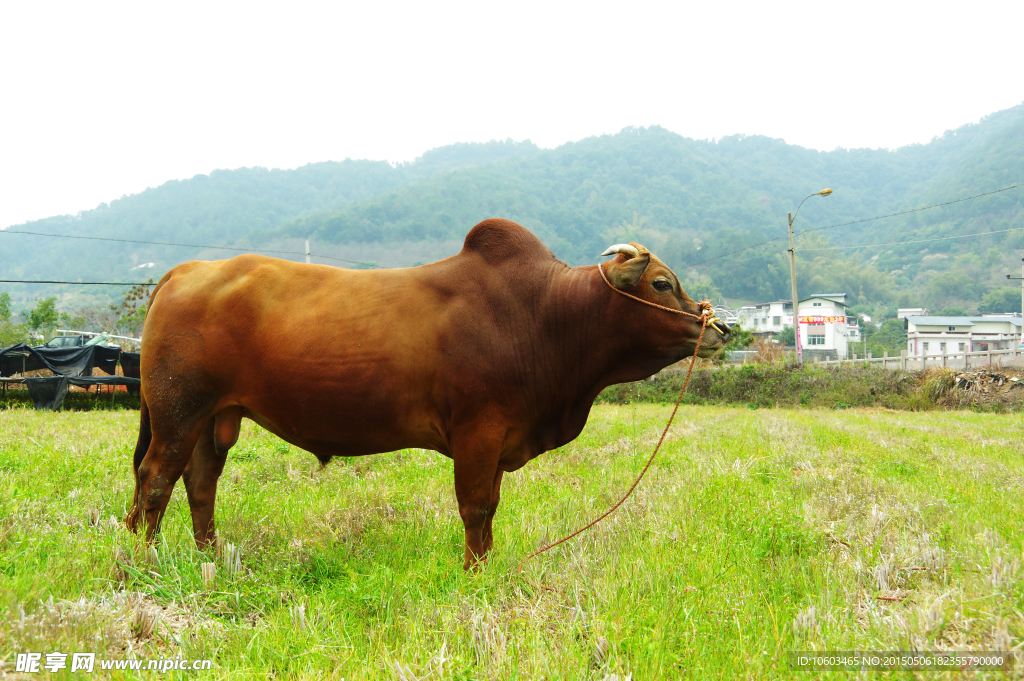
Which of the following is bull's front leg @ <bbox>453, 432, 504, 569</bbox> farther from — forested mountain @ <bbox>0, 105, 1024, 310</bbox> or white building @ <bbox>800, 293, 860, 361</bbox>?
forested mountain @ <bbox>0, 105, 1024, 310</bbox>

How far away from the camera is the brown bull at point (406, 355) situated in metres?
4.19

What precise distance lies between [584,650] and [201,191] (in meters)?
226

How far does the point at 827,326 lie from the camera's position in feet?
277

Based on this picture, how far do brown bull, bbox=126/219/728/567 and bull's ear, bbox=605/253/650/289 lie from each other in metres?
0.01

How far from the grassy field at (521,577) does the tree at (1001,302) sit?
12306 cm

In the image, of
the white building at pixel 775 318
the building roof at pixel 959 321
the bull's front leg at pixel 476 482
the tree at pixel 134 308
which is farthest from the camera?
the white building at pixel 775 318

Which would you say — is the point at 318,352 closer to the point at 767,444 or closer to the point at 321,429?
the point at 321,429

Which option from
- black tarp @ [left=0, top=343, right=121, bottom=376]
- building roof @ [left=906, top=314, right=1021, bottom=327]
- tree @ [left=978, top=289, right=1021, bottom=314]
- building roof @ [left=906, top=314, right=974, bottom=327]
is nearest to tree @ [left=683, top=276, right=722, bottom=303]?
building roof @ [left=906, top=314, right=974, bottom=327]

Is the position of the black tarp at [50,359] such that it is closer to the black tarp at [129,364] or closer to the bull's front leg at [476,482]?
the black tarp at [129,364]

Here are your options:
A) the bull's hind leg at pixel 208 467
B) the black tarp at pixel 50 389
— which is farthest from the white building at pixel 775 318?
the bull's hind leg at pixel 208 467

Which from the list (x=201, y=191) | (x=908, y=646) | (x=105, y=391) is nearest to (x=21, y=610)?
(x=908, y=646)

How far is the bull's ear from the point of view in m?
4.41

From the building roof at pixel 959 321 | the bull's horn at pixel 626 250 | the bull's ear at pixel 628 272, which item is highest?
the bull's horn at pixel 626 250

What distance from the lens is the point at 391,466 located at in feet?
26.0
